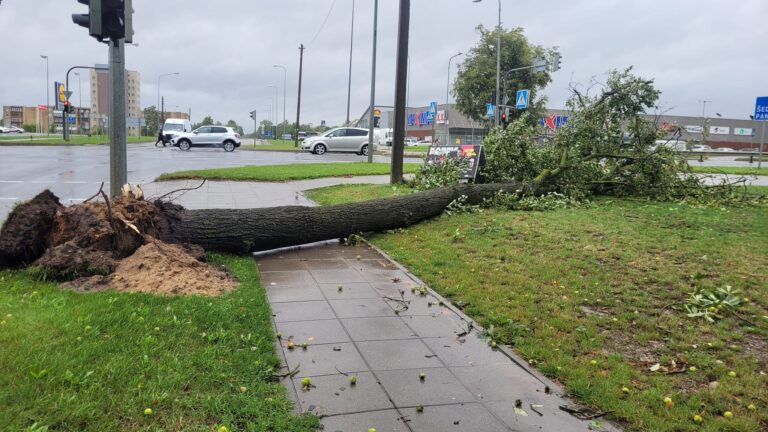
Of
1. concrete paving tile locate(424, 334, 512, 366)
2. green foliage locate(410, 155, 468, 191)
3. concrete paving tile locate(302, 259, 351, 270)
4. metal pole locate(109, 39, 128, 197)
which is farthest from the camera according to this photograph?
green foliage locate(410, 155, 468, 191)

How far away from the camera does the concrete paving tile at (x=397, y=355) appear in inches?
157

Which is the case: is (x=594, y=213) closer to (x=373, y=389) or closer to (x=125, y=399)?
(x=373, y=389)

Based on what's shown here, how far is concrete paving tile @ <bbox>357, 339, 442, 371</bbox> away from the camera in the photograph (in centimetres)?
400

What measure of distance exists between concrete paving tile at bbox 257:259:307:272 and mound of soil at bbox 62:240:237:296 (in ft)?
2.56

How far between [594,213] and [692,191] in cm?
378

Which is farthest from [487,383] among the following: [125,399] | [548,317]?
[125,399]

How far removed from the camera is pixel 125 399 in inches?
119

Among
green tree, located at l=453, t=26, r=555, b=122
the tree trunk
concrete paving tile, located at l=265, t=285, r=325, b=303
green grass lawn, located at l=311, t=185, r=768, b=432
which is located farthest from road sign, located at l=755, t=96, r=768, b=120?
concrete paving tile, located at l=265, t=285, r=325, b=303

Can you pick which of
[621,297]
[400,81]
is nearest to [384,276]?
[621,297]

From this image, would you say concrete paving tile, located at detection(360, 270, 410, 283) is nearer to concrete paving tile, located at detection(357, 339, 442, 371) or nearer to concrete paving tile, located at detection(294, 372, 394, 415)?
concrete paving tile, located at detection(357, 339, 442, 371)

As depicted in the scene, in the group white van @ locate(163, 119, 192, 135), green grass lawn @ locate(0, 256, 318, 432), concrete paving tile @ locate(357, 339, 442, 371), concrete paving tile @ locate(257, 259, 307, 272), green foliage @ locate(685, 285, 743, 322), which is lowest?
concrete paving tile @ locate(357, 339, 442, 371)

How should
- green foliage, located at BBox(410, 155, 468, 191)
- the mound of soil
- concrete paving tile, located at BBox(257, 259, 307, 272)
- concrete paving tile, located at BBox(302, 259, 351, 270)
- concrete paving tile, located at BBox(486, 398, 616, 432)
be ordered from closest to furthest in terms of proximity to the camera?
concrete paving tile, located at BBox(486, 398, 616, 432)
the mound of soil
concrete paving tile, located at BBox(257, 259, 307, 272)
concrete paving tile, located at BBox(302, 259, 351, 270)
green foliage, located at BBox(410, 155, 468, 191)

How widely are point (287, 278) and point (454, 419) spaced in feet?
11.1

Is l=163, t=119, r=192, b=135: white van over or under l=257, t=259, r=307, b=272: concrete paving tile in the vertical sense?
over
